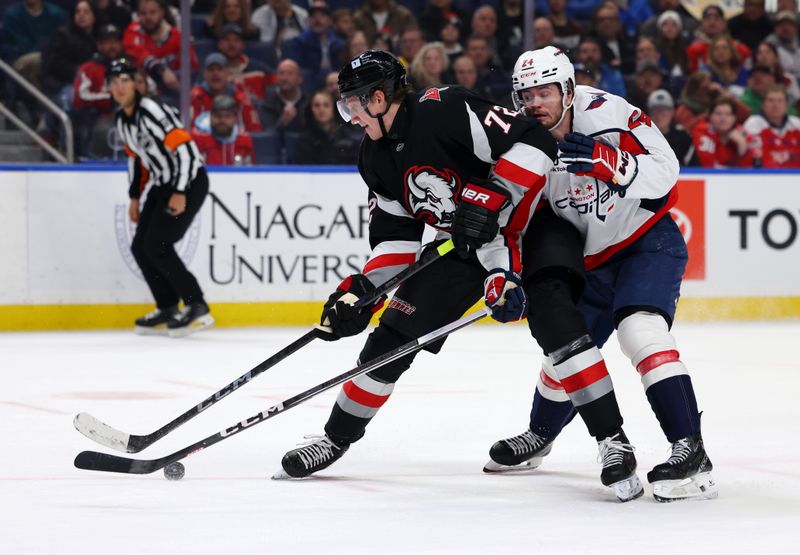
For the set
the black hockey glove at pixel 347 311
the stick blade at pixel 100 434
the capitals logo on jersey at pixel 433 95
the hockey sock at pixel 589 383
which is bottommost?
the stick blade at pixel 100 434

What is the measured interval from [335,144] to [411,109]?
4863mm

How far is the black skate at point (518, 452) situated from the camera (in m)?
3.56

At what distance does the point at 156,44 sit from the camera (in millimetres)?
8414

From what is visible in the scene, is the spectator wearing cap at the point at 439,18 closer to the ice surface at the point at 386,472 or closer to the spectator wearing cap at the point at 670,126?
the spectator wearing cap at the point at 670,126

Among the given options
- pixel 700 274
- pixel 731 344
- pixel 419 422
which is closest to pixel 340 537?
pixel 419 422

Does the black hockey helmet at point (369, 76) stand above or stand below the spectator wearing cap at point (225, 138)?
above

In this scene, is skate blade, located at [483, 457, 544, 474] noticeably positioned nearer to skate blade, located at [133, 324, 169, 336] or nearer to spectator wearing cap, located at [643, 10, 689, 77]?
skate blade, located at [133, 324, 169, 336]

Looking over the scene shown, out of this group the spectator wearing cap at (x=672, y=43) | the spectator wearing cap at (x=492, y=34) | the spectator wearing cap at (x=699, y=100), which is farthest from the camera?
the spectator wearing cap at (x=672, y=43)

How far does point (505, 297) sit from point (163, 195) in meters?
4.54

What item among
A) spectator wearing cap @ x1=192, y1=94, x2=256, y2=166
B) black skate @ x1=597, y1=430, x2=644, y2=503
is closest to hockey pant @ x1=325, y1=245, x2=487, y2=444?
black skate @ x1=597, y1=430, x2=644, y2=503

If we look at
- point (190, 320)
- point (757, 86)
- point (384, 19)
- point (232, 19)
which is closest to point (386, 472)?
point (190, 320)

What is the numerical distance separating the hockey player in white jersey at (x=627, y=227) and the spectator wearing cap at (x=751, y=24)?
684 centimetres

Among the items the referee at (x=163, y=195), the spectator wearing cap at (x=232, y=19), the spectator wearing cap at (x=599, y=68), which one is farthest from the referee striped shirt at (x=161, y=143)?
the spectator wearing cap at (x=599, y=68)

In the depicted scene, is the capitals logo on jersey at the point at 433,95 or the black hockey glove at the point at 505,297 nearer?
the black hockey glove at the point at 505,297
